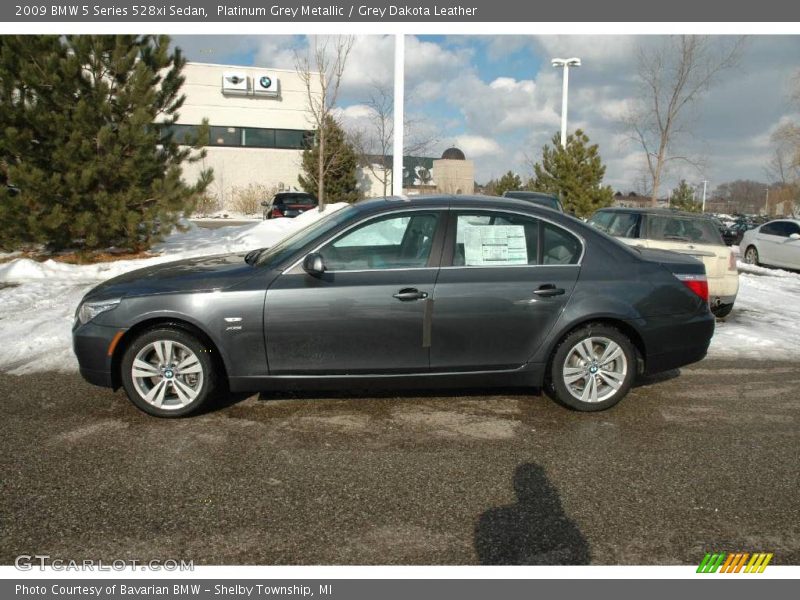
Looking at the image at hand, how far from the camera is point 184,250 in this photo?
1410 cm

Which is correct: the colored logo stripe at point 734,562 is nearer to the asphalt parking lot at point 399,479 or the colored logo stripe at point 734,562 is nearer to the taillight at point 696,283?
the asphalt parking lot at point 399,479

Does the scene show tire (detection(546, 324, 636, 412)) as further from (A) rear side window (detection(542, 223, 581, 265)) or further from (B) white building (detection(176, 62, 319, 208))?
(B) white building (detection(176, 62, 319, 208))

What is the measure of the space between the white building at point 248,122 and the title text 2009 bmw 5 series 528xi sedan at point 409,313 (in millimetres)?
31116

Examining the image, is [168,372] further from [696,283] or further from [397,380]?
[696,283]

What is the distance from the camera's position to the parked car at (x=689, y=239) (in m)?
8.27

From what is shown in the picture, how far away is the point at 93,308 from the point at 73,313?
3815 millimetres

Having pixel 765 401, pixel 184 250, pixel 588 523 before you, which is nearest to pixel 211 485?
pixel 588 523

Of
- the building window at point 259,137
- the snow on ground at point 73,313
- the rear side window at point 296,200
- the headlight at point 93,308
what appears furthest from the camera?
the building window at point 259,137

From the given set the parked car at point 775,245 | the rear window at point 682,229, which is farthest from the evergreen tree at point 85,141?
the parked car at point 775,245

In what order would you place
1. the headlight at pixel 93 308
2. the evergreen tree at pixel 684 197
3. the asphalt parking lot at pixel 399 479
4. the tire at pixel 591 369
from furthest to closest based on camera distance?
the evergreen tree at pixel 684 197, the tire at pixel 591 369, the headlight at pixel 93 308, the asphalt parking lot at pixel 399 479

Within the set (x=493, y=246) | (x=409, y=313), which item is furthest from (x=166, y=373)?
(x=493, y=246)

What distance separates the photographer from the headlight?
4.57m

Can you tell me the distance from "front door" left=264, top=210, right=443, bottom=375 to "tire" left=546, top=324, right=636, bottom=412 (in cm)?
108

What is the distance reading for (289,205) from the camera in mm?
22328
